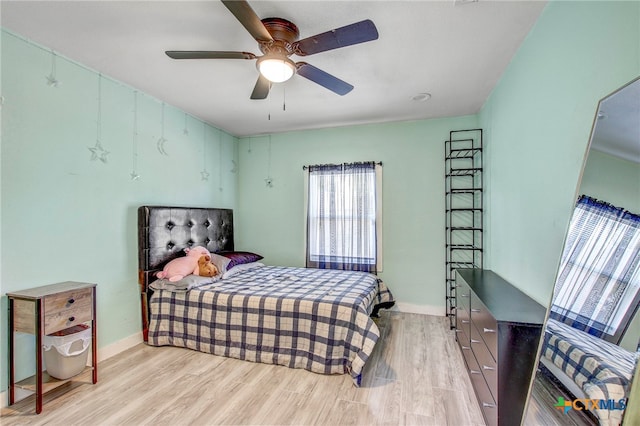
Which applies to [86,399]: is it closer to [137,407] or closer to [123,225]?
[137,407]

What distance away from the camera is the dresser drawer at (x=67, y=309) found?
188 cm

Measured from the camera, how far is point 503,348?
1.50 metres

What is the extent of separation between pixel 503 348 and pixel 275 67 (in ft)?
6.89

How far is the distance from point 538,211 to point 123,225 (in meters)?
3.39

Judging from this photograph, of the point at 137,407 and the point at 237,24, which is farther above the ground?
the point at 237,24

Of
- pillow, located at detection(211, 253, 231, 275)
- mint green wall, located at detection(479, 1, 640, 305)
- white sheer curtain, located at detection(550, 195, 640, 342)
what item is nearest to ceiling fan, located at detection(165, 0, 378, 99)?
mint green wall, located at detection(479, 1, 640, 305)

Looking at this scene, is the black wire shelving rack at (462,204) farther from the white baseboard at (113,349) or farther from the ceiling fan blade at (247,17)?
the white baseboard at (113,349)

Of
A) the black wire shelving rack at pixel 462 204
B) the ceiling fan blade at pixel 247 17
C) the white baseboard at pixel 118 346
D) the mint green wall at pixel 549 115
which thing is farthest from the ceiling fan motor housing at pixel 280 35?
the white baseboard at pixel 118 346

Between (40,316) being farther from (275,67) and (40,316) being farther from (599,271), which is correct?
(599,271)

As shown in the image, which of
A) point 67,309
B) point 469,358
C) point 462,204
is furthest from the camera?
point 462,204

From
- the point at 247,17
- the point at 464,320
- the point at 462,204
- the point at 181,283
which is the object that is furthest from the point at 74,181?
the point at 462,204

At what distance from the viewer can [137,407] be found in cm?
190

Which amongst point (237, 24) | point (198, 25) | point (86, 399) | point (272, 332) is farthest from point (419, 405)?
point (198, 25)

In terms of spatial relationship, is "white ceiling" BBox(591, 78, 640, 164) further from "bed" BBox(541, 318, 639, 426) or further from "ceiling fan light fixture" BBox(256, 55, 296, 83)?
"ceiling fan light fixture" BBox(256, 55, 296, 83)
